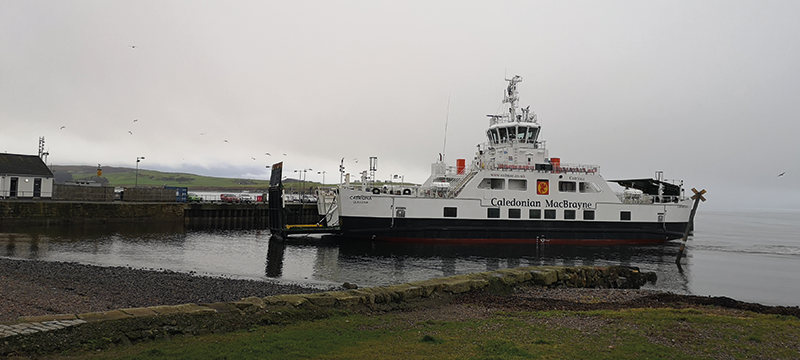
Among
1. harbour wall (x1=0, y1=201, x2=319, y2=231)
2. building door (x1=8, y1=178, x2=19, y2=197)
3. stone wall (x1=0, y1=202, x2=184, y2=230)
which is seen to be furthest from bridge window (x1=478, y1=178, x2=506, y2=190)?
building door (x1=8, y1=178, x2=19, y2=197)

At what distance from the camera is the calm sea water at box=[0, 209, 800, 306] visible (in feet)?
63.5

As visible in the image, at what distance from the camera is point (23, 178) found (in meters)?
36.5

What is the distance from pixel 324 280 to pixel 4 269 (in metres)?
11.1

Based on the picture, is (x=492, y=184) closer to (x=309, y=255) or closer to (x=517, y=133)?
(x=517, y=133)

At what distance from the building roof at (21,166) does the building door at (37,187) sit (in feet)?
1.77

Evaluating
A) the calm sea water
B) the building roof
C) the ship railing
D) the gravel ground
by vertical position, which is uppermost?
the building roof

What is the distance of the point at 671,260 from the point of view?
2627 cm

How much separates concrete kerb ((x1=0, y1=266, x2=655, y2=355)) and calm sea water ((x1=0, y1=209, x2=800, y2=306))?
5.10 meters

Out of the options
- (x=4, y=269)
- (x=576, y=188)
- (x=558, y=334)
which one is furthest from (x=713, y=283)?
(x=4, y=269)

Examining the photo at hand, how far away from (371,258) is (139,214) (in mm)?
26090

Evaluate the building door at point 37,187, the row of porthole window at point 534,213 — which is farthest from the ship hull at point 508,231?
the building door at point 37,187

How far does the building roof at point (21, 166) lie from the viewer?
36.3m

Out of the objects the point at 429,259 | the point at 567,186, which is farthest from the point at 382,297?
the point at 567,186

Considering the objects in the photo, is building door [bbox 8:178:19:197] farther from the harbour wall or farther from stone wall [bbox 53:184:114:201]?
the harbour wall
